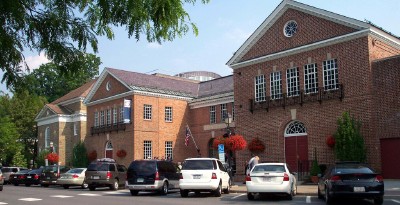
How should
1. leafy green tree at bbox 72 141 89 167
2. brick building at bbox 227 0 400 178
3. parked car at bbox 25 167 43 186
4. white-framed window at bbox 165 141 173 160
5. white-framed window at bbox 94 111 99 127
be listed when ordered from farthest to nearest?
leafy green tree at bbox 72 141 89 167 < white-framed window at bbox 94 111 99 127 < white-framed window at bbox 165 141 173 160 < parked car at bbox 25 167 43 186 < brick building at bbox 227 0 400 178

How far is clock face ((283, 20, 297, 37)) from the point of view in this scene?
29.8 meters

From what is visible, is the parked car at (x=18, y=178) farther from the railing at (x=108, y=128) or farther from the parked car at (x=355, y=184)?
the parked car at (x=355, y=184)

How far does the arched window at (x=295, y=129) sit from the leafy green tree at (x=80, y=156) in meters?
25.8

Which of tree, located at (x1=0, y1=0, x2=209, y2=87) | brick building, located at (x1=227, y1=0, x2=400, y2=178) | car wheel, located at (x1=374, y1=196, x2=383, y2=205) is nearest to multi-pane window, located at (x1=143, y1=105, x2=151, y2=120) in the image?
brick building, located at (x1=227, y1=0, x2=400, y2=178)

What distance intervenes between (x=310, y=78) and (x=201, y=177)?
1223 centimetres

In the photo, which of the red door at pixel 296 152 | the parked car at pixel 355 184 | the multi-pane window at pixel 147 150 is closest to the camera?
the parked car at pixel 355 184

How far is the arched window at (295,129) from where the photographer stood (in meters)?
29.2

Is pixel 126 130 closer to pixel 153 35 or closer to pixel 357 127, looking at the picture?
pixel 357 127

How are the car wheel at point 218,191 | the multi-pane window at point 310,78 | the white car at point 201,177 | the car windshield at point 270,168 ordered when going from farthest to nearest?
the multi-pane window at point 310,78
the car wheel at point 218,191
the white car at point 201,177
the car windshield at point 270,168

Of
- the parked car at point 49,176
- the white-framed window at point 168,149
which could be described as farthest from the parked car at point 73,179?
the white-framed window at point 168,149

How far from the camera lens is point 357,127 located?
2566 centimetres

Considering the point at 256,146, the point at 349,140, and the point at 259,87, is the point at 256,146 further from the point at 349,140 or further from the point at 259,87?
the point at 349,140

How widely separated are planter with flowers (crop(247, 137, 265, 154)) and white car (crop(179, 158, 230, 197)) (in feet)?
35.3

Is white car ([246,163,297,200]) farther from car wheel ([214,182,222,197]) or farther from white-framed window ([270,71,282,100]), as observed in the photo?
white-framed window ([270,71,282,100])
